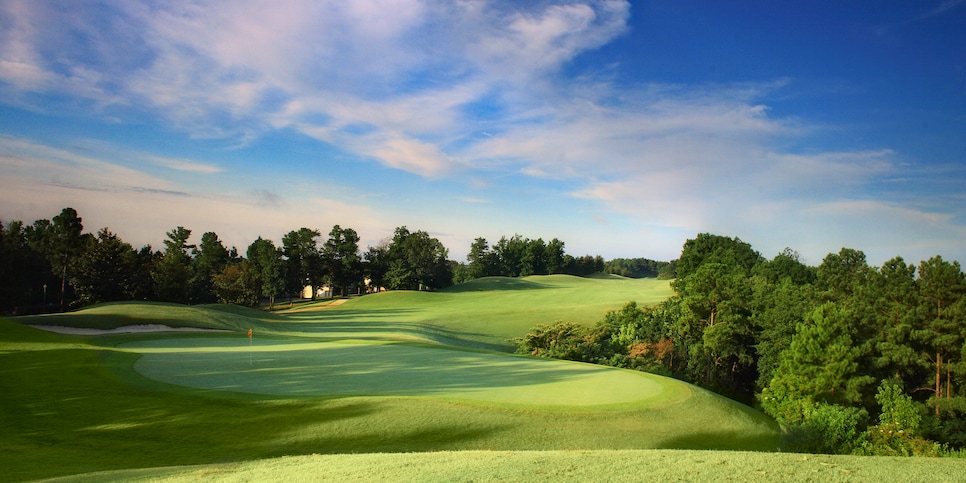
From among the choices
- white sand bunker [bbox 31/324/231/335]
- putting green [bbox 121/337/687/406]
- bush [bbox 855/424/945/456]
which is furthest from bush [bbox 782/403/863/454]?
white sand bunker [bbox 31/324/231/335]

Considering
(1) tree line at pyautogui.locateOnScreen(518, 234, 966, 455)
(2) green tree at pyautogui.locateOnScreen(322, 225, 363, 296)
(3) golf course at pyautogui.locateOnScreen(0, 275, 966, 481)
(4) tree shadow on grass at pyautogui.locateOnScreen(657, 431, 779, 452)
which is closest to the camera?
(3) golf course at pyautogui.locateOnScreen(0, 275, 966, 481)

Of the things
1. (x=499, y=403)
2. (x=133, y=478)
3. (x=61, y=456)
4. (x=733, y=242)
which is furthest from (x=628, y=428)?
(x=733, y=242)

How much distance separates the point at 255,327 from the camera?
37344 mm

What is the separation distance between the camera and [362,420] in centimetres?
1194

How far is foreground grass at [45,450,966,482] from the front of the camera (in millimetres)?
6141

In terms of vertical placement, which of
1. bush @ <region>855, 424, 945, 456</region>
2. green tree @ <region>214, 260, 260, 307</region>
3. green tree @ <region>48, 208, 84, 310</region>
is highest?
green tree @ <region>48, 208, 84, 310</region>

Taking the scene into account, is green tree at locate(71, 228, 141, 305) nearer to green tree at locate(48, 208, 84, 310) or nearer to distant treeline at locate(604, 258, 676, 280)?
green tree at locate(48, 208, 84, 310)

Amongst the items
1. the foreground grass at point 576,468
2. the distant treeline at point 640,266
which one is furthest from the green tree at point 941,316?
the distant treeline at point 640,266

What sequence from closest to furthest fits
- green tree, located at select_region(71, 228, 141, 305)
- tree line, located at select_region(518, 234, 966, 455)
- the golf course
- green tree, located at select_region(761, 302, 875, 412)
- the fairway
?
the golf course
the fairway
tree line, located at select_region(518, 234, 966, 455)
green tree, located at select_region(761, 302, 875, 412)
green tree, located at select_region(71, 228, 141, 305)

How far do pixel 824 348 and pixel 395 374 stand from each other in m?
23.2

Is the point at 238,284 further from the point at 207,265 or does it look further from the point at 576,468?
the point at 576,468

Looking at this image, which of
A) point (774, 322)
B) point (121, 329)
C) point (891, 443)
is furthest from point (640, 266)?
point (121, 329)

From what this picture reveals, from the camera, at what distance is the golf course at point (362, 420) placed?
23.1 feet

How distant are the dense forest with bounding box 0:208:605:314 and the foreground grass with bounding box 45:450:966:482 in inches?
1828
